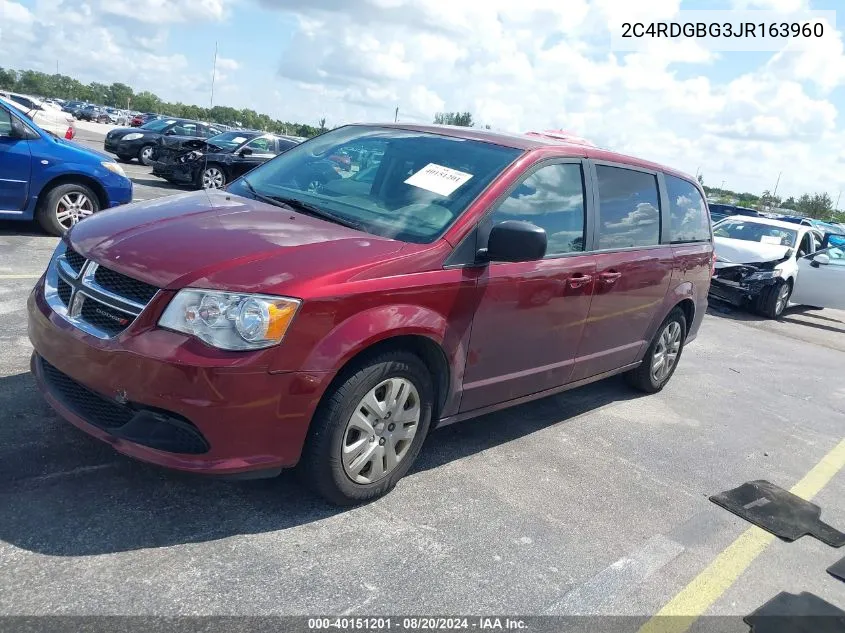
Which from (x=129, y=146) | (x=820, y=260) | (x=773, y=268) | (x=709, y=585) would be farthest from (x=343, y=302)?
(x=129, y=146)

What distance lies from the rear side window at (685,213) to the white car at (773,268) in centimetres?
526

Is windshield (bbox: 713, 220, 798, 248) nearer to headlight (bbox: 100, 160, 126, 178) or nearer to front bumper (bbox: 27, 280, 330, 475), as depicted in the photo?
headlight (bbox: 100, 160, 126, 178)

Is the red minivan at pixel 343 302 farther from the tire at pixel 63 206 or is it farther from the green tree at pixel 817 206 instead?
the green tree at pixel 817 206

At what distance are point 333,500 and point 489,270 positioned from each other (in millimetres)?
1374

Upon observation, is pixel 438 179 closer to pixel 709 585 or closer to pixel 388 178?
pixel 388 178

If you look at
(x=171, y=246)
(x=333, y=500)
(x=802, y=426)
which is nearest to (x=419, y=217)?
(x=171, y=246)

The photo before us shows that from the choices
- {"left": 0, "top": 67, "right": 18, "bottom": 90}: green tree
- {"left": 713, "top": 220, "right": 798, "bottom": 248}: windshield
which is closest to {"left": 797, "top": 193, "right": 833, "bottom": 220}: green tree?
{"left": 713, "top": 220, "right": 798, "bottom": 248}: windshield

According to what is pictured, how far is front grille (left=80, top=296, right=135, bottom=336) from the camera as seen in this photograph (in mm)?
3021

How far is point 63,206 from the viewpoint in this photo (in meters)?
8.37

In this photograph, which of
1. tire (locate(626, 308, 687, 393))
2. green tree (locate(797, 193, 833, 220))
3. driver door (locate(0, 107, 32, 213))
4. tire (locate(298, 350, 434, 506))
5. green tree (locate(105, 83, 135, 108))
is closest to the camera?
tire (locate(298, 350, 434, 506))

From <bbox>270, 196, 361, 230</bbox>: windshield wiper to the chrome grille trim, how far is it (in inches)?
43.5

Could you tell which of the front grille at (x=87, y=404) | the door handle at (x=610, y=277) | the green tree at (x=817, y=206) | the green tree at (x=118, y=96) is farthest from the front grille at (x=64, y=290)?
the green tree at (x=118, y=96)

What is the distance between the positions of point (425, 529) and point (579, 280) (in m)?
1.82

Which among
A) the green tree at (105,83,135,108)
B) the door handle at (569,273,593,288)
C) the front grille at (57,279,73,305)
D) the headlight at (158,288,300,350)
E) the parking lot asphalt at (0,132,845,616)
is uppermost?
the green tree at (105,83,135,108)
